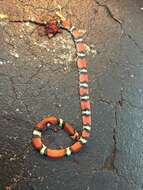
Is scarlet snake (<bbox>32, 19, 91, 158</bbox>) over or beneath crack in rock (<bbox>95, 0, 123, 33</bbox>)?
beneath

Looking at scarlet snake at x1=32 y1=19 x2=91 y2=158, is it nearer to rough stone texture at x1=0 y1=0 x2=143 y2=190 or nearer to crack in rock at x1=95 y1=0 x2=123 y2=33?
rough stone texture at x1=0 y1=0 x2=143 y2=190

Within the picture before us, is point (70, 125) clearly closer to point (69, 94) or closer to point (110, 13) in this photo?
point (69, 94)

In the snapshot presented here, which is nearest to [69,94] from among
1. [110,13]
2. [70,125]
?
[70,125]

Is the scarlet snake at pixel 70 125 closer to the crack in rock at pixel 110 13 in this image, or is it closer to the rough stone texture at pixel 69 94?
the rough stone texture at pixel 69 94

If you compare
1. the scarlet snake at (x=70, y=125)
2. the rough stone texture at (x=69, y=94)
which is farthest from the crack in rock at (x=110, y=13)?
the scarlet snake at (x=70, y=125)

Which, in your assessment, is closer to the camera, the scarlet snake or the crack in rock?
the scarlet snake

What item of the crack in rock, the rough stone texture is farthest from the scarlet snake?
the crack in rock
